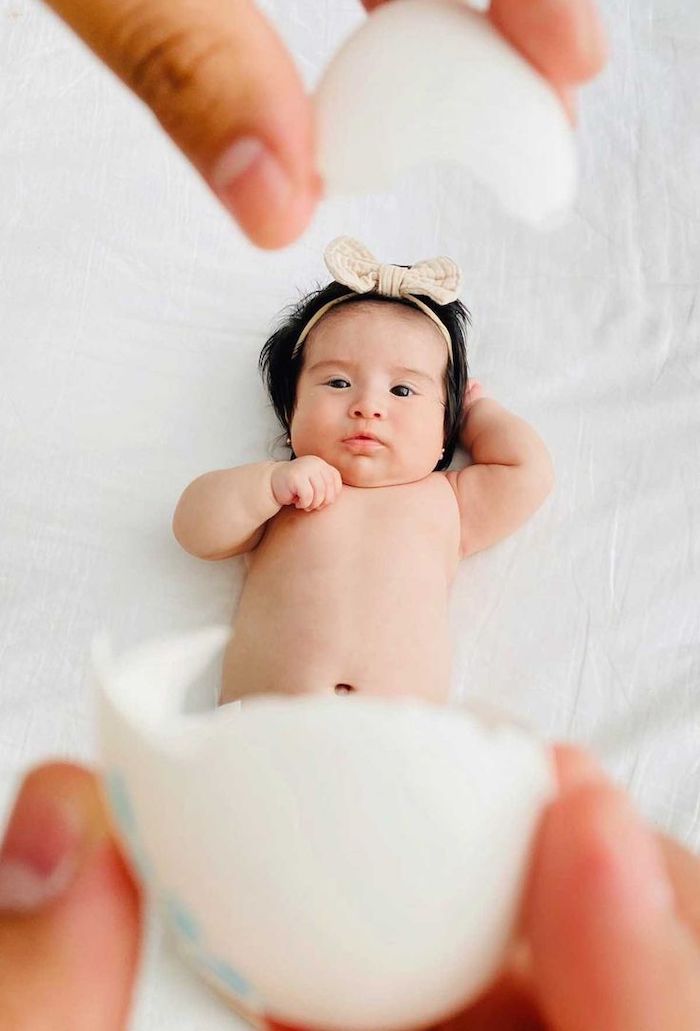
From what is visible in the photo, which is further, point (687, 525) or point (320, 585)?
point (687, 525)

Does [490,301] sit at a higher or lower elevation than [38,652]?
higher

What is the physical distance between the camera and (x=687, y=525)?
3.53ft

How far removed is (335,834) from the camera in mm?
348

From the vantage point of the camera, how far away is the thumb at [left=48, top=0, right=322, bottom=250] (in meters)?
0.42

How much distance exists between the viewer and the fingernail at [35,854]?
0.41 metres

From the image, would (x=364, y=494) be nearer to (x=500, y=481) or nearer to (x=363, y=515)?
(x=363, y=515)

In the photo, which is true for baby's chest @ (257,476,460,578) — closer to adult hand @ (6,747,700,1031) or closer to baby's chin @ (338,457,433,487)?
baby's chin @ (338,457,433,487)

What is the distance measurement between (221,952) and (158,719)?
0.09 meters

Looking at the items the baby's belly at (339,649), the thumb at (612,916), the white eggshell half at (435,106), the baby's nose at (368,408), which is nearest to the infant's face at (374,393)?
the baby's nose at (368,408)

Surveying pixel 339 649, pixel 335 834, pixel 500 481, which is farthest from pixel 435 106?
pixel 500 481

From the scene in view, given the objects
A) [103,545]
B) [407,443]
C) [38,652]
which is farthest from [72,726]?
[407,443]

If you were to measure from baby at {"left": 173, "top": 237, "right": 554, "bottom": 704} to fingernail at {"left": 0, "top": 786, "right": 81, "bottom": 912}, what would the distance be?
1.59 ft

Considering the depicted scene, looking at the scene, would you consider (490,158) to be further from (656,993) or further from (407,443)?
(407,443)

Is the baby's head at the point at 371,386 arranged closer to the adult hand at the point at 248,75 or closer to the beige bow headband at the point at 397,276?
the beige bow headband at the point at 397,276
